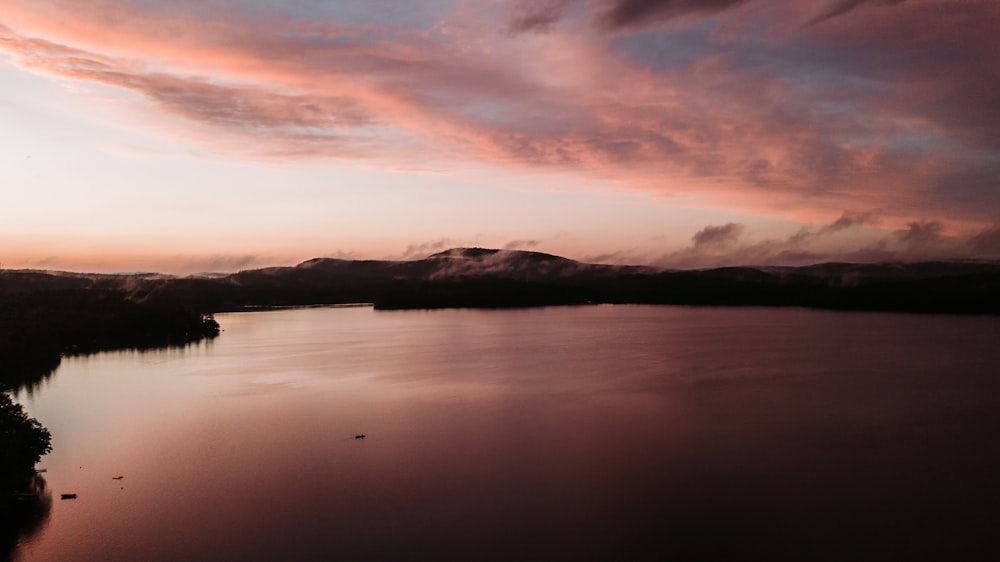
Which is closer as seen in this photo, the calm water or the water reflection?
the calm water

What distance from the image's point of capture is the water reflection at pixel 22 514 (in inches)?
945

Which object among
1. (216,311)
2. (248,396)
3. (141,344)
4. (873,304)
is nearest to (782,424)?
(248,396)

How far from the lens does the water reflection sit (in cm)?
2402

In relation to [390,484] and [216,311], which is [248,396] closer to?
[390,484]

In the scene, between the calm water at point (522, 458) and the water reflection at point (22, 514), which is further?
the water reflection at point (22, 514)

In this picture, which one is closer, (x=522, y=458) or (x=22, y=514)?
(x=22, y=514)

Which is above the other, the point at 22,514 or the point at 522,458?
the point at 522,458

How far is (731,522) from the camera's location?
25078 mm

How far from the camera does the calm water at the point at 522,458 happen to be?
78.4 feet

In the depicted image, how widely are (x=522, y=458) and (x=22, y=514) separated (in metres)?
20.9

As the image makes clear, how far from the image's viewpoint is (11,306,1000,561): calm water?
23.9 metres

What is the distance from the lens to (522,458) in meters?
34.6

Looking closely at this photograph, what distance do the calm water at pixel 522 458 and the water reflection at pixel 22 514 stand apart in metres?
0.61

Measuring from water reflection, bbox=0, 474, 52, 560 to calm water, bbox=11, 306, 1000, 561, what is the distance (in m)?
0.61
